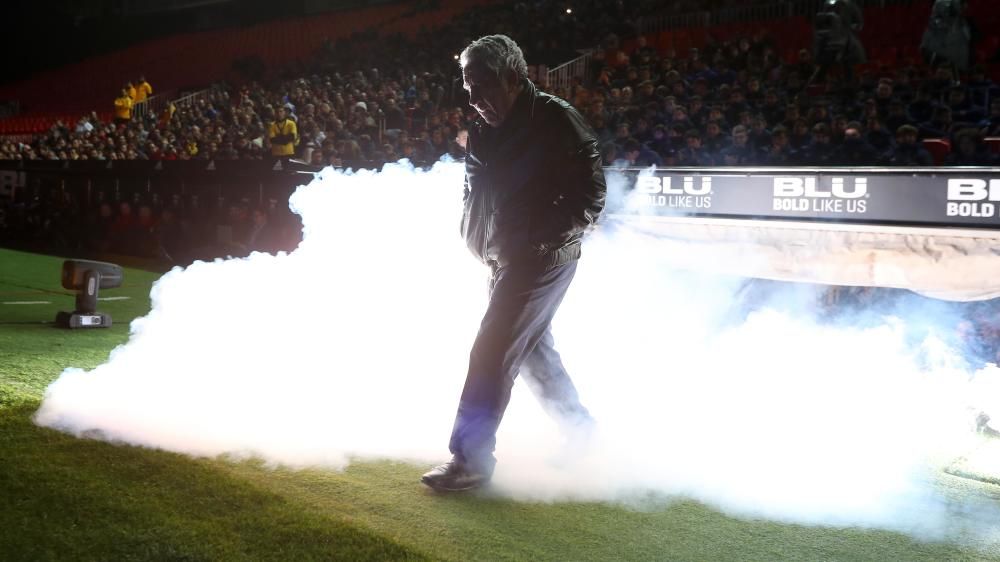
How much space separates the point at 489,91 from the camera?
4.23 metres

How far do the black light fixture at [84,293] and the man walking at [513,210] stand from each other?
226 inches

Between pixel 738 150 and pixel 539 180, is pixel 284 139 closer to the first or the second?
pixel 738 150

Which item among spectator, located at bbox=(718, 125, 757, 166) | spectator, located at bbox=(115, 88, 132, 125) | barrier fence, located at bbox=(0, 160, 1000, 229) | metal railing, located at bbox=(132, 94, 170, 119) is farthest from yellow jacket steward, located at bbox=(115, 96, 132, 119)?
barrier fence, located at bbox=(0, 160, 1000, 229)

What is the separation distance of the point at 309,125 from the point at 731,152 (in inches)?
382

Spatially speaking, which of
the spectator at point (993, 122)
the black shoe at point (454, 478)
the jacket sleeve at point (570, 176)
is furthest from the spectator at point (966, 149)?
the black shoe at point (454, 478)

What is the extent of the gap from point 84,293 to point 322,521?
19.9 feet

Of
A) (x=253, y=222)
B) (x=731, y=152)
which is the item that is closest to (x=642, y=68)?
(x=731, y=152)

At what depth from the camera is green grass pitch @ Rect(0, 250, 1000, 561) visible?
3.51 meters

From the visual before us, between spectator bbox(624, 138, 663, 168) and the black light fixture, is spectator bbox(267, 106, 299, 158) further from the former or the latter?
spectator bbox(624, 138, 663, 168)

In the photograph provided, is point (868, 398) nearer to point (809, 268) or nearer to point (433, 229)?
point (809, 268)

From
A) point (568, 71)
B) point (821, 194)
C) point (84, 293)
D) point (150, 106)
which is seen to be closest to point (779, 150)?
point (821, 194)

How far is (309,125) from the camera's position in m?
17.6

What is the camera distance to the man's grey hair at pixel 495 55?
4188 millimetres

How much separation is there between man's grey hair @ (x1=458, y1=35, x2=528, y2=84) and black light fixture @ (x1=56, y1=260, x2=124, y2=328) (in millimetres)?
6011
